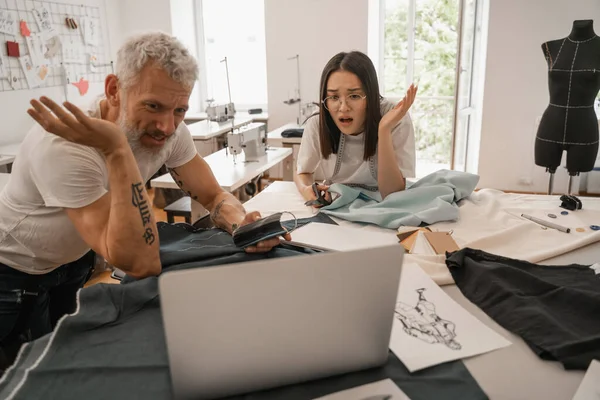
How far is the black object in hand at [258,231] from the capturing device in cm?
126

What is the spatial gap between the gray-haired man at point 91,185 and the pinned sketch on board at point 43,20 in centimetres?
338

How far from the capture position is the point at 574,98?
2.98 meters

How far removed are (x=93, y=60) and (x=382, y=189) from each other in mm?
3925

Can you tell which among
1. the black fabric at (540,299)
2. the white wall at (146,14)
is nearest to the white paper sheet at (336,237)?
the black fabric at (540,299)

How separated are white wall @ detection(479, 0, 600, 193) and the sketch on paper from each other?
3821 mm

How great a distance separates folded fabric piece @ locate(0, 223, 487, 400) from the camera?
81cm

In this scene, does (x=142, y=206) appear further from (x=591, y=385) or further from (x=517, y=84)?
(x=517, y=84)

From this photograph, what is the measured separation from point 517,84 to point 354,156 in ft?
9.53

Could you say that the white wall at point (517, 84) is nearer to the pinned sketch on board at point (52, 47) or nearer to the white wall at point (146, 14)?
the white wall at point (146, 14)

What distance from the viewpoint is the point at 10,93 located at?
3869 mm

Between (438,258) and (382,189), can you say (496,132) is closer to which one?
(382,189)

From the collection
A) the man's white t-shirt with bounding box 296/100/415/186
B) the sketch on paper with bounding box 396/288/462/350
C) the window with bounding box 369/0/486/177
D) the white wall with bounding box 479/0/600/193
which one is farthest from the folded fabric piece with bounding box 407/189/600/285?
the window with bounding box 369/0/486/177

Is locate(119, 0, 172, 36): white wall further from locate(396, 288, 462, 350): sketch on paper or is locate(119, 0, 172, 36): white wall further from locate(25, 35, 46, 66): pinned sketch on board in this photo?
locate(396, 288, 462, 350): sketch on paper

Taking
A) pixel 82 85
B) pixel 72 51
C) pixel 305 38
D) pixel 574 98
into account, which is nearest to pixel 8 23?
pixel 72 51
